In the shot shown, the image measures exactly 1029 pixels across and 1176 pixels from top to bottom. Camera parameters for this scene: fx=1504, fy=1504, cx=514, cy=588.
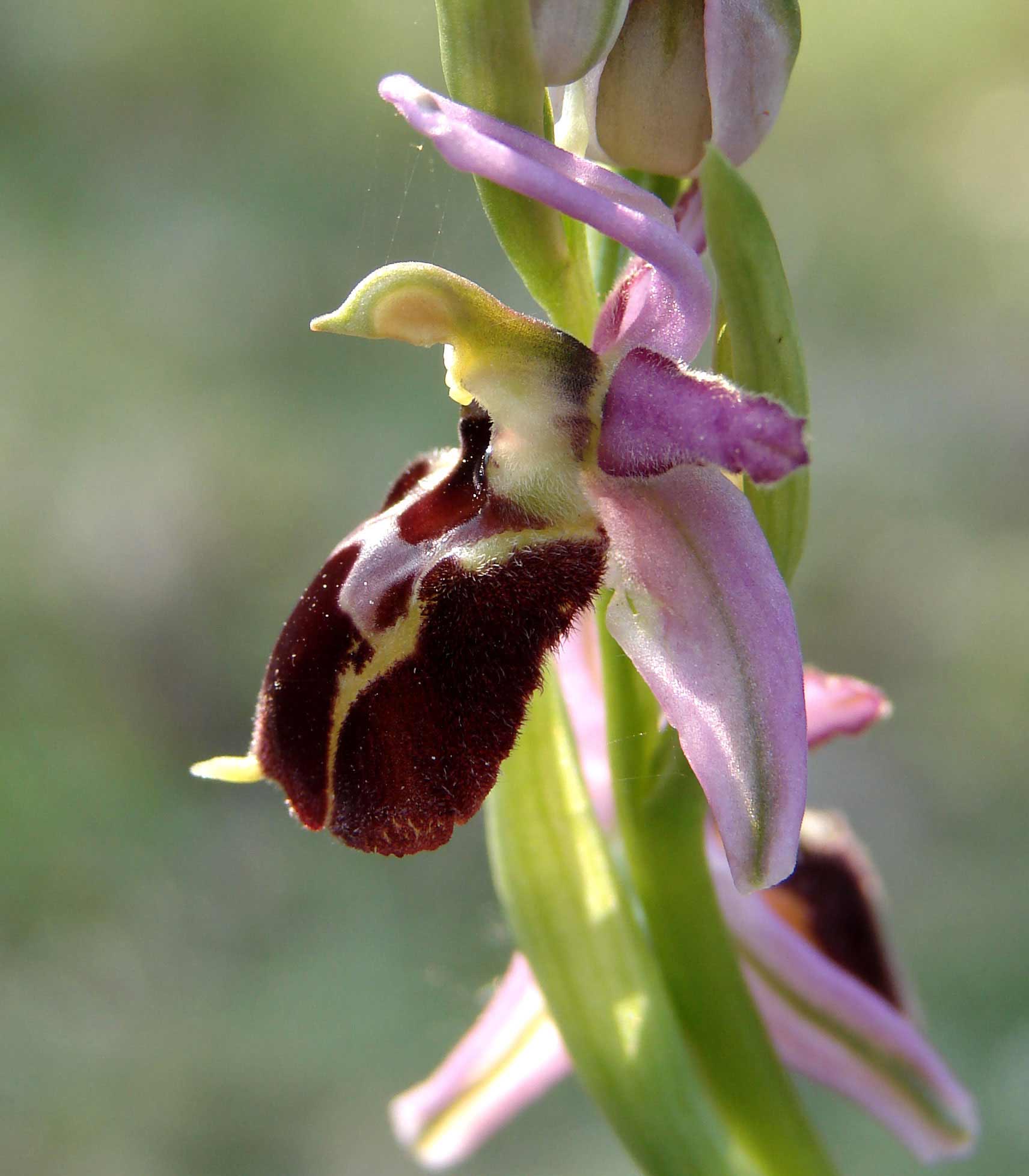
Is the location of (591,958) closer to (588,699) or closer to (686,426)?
(588,699)

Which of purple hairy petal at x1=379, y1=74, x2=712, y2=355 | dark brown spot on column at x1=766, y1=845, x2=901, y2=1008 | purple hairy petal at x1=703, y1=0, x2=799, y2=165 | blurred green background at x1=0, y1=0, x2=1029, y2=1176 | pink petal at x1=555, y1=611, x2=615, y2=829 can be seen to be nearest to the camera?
purple hairy petal at x1=379, y1=74, x2=712, y2=355

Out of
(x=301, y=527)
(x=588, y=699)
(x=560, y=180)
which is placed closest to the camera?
(x=560, y=180)

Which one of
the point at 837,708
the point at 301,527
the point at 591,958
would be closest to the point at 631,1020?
the point at 591,958

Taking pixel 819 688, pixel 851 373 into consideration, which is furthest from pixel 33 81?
pixel 819 688

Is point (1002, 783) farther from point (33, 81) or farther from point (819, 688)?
point (33, 81)

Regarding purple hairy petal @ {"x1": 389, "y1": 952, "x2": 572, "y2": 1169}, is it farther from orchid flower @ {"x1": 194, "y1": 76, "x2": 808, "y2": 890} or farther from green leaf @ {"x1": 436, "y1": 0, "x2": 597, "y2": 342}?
green leaf @ {"x1": 436, "y1": 0, "x2": 597, "y2": 342}

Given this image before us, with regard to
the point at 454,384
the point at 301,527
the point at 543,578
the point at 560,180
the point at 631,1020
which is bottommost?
the point at 301,527

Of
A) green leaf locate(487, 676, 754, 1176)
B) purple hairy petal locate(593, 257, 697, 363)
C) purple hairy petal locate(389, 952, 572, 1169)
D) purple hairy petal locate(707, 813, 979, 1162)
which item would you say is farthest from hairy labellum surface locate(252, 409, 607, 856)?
purple hairy petal locate(389, 952, 572, 1169)
